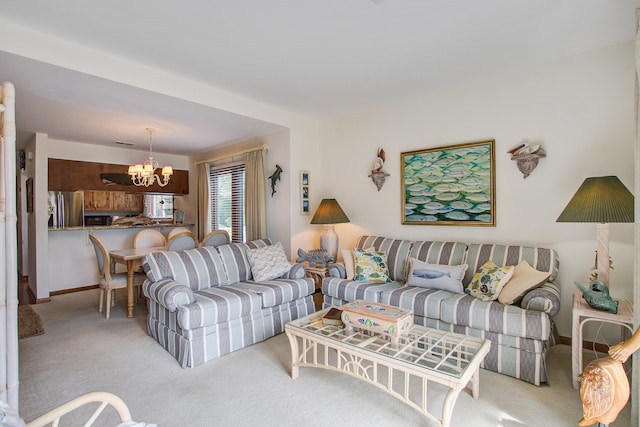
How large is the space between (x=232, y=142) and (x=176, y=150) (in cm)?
136

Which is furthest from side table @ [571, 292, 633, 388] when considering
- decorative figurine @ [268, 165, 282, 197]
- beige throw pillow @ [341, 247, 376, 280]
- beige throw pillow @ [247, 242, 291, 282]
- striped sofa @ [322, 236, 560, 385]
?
decorative figurine @ [268, 165, 282, 197]

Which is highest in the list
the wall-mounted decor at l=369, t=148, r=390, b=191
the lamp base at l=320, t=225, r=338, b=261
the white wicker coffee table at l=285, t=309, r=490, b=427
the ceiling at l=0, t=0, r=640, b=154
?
the ceiling at l=0, t=0, r=640, b=154

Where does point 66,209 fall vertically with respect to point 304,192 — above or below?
below

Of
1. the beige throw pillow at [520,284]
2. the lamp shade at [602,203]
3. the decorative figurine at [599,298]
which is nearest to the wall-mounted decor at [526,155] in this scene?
the lamp shade at [602,203]

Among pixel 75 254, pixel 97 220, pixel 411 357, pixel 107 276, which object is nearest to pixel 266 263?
pixel 107 276

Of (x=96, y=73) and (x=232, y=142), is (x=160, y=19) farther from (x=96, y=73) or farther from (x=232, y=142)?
(x=232, y=142)

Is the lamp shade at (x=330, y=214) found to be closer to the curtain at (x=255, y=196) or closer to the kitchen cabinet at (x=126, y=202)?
the curtain at (x=255, y=196)

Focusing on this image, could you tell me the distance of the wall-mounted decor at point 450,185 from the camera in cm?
325

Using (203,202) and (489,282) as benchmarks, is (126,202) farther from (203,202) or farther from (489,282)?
(489,282)

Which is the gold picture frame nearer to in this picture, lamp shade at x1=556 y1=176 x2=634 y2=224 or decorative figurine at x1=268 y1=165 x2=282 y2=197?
decorative figurine at x1=268 y1=165 x2=282 y2=197

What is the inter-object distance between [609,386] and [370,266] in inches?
83.9

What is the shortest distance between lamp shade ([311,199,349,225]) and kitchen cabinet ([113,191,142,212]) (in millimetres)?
3805

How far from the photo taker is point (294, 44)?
254cm

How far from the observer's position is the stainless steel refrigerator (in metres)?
4.88
